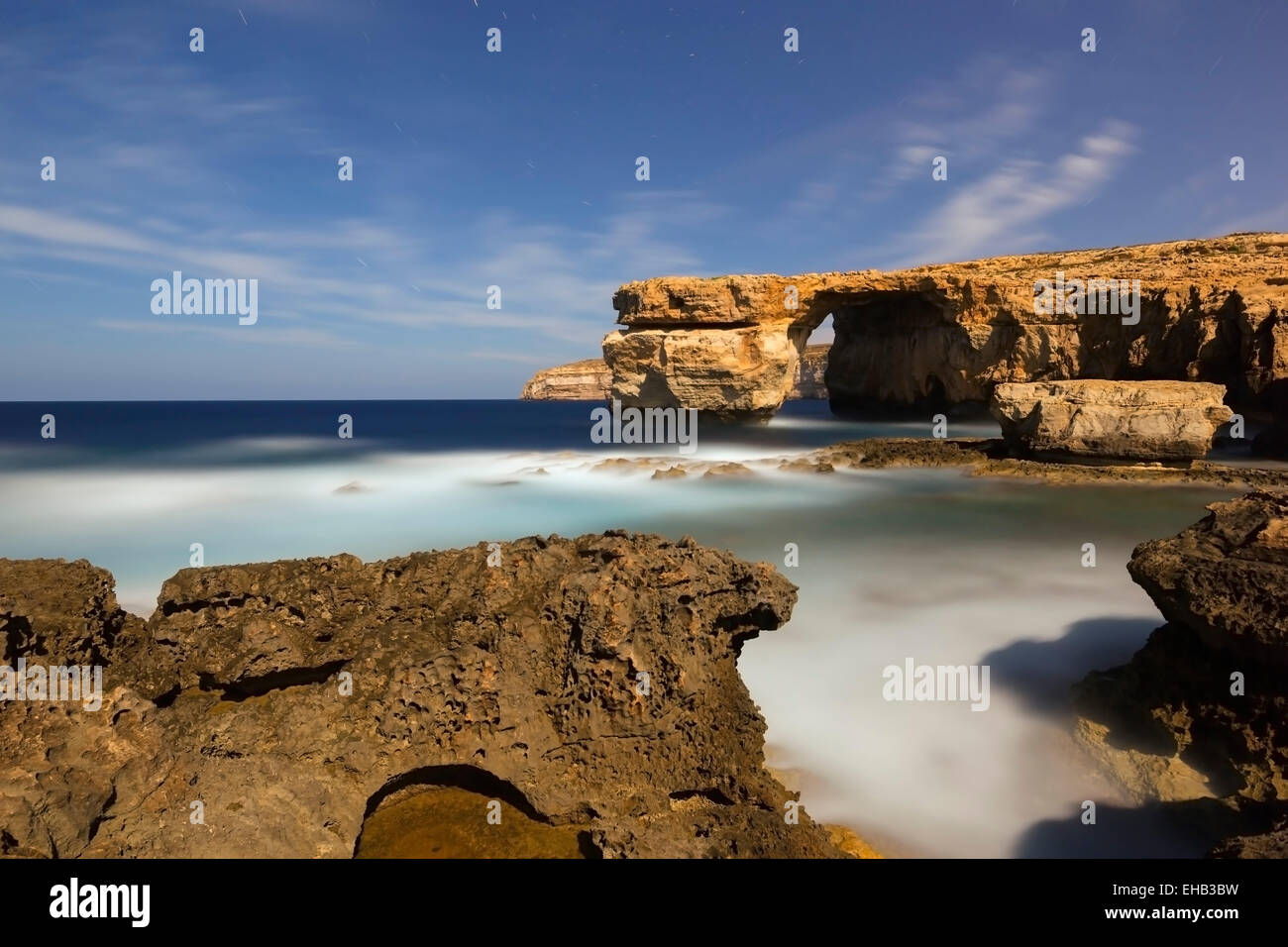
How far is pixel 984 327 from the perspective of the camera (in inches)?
966

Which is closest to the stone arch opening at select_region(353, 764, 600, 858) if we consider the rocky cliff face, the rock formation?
the rocky cliff face

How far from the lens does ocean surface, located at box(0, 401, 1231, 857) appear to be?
471cm

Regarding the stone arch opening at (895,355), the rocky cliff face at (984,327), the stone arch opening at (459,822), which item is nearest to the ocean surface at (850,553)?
the stone arch opening at (459,822)

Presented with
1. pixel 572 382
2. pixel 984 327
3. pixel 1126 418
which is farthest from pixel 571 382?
pixel 1126 418

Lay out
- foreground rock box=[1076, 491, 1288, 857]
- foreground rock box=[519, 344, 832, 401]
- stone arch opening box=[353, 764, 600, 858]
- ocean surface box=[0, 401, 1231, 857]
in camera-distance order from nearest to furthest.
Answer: stone arch opening box=[353, 764, 600, 858] < foreground rock box=[1076, 491, 1288, 857] < ocean surface box=[0, 401, 1231, 857] < foreground rock box=[519, 344, 832, 401]

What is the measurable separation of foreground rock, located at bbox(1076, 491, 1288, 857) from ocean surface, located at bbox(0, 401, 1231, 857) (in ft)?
0.98

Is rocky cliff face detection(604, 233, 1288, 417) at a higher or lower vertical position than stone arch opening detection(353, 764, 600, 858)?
higher

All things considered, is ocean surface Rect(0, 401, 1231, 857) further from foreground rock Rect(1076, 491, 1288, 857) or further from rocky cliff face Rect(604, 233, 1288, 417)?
rocky cliff face Rect(604, 233, 1288, 417)

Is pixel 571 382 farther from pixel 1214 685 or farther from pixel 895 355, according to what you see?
pixel 1214 685

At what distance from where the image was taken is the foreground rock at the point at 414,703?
9.80ft
